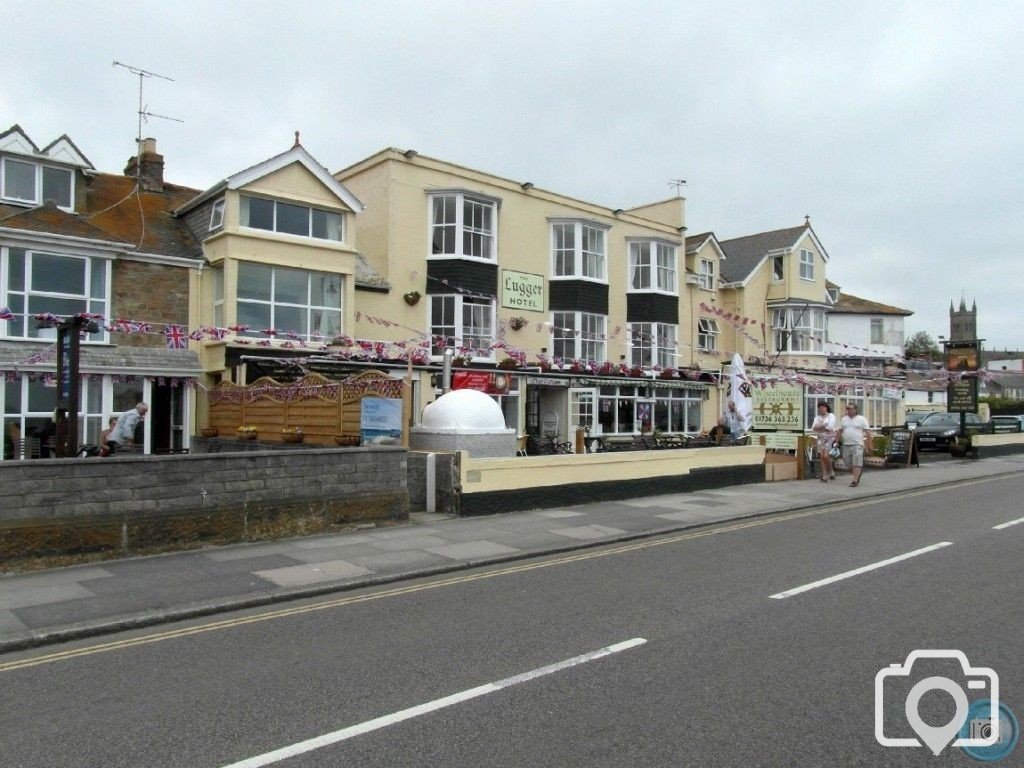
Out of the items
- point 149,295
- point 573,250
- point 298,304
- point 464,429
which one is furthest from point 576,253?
→ point 464,429

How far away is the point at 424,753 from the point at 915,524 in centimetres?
1054

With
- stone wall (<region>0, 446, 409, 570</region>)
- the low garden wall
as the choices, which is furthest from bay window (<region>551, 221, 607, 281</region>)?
stone wall (<region>0, 446, 409, 570</region>)

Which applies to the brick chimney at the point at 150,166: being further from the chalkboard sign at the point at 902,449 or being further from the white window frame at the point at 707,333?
the chalkboard sign at the point at 902,449

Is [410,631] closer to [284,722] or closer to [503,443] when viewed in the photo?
[284,722]

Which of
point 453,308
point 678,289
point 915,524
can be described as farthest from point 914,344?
point 915,524

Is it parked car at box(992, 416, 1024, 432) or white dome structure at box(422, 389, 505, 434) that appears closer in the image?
white dome structure at box(422, 389, 505, 434)

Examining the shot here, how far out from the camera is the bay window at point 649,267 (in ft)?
97.5

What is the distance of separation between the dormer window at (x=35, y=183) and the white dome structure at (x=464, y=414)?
12059 mm

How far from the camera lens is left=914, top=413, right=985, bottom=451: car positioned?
2988 centimetres

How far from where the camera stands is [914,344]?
318ft

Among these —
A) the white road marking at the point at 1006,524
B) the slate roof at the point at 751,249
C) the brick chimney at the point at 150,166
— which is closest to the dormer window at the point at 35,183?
the brick chimney at the point at 150,166

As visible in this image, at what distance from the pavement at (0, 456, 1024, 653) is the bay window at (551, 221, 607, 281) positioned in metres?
14.2

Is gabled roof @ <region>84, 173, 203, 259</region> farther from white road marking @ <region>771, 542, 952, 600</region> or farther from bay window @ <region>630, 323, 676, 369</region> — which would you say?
white road marking @ <region>771, 542, 952, 600</region>

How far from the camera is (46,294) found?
17750 millimetres
